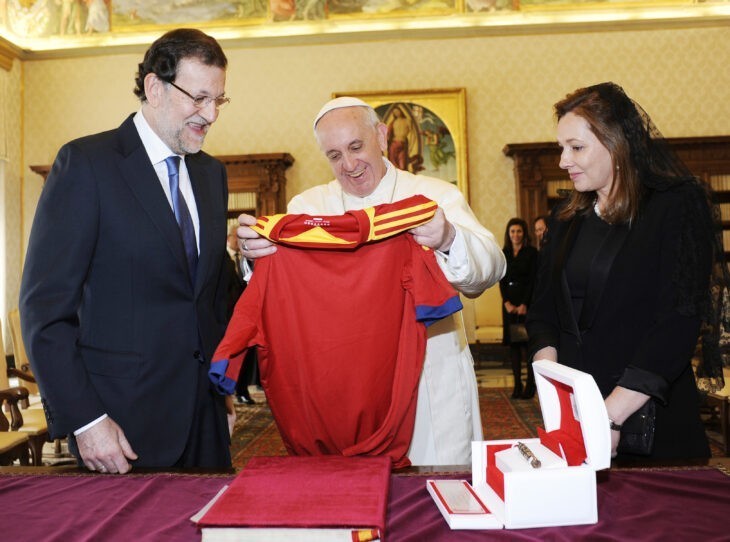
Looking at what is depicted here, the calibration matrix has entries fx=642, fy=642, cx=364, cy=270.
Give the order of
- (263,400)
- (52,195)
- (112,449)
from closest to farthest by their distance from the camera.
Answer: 1. (112,449)
2. (52,195)
3. (263,400)

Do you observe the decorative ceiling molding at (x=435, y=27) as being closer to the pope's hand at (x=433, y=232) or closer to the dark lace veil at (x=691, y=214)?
the dark lace veil at (x=691, y=214)

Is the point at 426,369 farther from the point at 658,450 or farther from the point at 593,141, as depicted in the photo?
the point at 593,141

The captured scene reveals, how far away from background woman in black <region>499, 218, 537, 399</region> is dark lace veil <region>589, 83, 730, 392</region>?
5171 mm

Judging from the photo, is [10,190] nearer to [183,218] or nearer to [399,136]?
[399,136]

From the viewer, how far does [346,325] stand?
6.82 ft

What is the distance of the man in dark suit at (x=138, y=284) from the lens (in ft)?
5.90

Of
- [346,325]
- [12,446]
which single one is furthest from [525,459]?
[12,446]

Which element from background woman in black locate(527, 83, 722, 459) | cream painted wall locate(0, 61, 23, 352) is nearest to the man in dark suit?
background woman in black locate(527, 83, 722, 459)

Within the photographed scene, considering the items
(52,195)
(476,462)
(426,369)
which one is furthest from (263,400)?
(476,462)

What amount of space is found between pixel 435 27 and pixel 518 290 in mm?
4950

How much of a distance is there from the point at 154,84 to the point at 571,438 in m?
1.68

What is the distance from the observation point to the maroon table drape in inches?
43.7

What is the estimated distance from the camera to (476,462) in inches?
50.9

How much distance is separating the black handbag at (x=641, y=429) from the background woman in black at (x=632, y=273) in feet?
0.12
